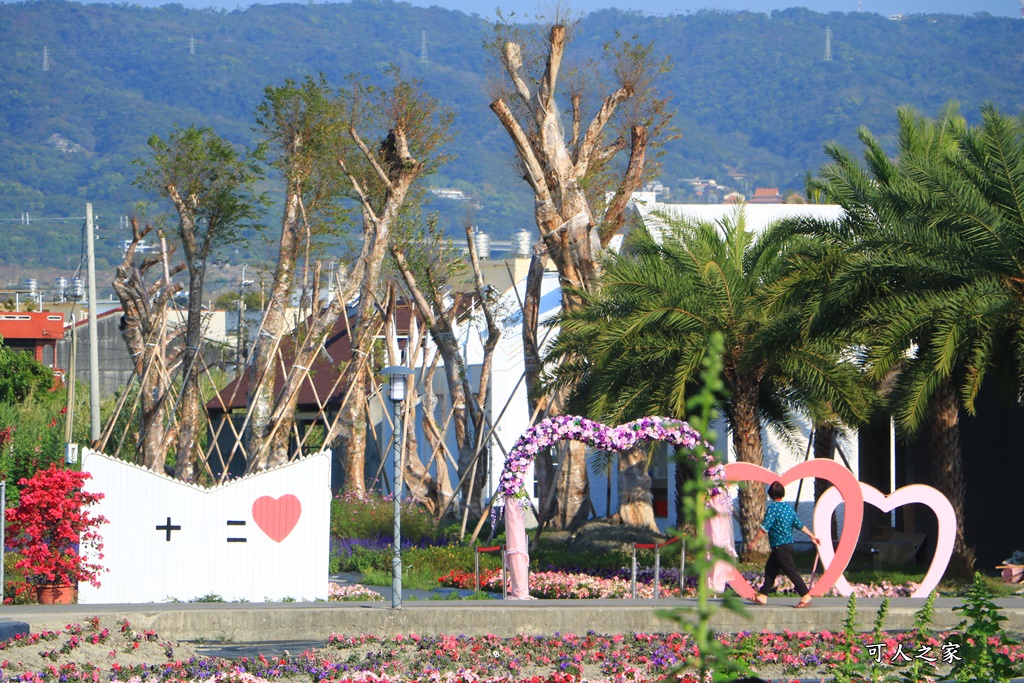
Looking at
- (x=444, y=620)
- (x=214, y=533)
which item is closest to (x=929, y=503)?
(x=444, y=620)

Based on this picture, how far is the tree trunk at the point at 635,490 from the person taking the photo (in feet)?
76.1

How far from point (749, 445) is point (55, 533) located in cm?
1049

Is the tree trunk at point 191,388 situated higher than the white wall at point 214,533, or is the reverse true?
the tree trunk at point 191,388

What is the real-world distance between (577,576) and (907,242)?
6592mm

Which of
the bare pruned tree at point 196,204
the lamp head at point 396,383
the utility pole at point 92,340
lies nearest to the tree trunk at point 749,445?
the lamp head at point 396,383

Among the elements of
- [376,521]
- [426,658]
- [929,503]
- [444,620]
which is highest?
[929,503]

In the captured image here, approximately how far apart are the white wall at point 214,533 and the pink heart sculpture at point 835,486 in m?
5.35

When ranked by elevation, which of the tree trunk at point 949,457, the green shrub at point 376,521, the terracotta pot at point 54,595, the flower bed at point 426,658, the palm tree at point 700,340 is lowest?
the flower bed at point 426,658

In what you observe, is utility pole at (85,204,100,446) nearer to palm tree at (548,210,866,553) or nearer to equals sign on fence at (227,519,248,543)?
palm tree at (548,210,866,553)

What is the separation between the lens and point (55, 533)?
1477 centimetres

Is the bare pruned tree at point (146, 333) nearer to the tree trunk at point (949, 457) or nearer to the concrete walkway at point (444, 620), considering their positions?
the concrete walkway at point (444, 620)

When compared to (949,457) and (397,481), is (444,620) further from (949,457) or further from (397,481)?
(949,457)

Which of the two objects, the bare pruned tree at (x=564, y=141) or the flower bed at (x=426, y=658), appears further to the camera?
the bare pruned tree at (x=564, y=141)

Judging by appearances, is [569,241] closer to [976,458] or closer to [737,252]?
[737,252]
